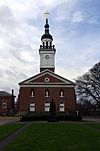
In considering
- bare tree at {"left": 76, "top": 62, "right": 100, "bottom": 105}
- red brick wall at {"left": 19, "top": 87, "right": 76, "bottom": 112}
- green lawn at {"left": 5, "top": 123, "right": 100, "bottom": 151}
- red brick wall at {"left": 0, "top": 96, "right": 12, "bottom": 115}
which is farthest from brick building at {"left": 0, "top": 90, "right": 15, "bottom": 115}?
green lawn at {"left": 5, "top": 123, "right": 100, "bottom": 151}

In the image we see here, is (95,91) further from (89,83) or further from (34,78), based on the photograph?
(34,78)

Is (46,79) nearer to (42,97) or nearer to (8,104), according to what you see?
(42,97)

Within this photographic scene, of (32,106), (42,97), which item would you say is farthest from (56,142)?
(32,106)

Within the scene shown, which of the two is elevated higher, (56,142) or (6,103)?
(6,103)

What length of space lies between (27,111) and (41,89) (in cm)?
633

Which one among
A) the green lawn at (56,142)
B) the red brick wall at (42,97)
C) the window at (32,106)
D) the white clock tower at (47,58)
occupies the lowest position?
the green lawn at (56,142)

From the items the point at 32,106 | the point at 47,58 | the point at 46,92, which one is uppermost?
the point at 47,58

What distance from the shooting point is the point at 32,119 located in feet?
152

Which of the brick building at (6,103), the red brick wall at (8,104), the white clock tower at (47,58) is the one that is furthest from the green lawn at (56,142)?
the brick building at (6,103)

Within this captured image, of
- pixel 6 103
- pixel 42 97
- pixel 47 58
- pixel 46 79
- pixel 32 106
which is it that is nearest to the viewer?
pixel 32 106

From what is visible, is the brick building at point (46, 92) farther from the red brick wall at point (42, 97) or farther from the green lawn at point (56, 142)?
the green lawn at point (56, 142)

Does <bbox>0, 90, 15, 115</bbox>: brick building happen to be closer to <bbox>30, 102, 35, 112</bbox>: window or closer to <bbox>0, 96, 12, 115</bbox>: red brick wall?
<bbox>0, 96, 12, 115</bbox>: red brick wall

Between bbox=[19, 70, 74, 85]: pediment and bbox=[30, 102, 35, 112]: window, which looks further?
bbox=[19, 70, 74, 85]: pediment

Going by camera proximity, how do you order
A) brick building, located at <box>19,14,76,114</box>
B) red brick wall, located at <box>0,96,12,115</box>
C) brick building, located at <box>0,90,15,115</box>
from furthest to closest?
brick building, located at <box>0,90,15,115</box>
red brick wall, located at <box>0,96,12,115</box>
brick building, located at <box>19,14,76,114</box>
